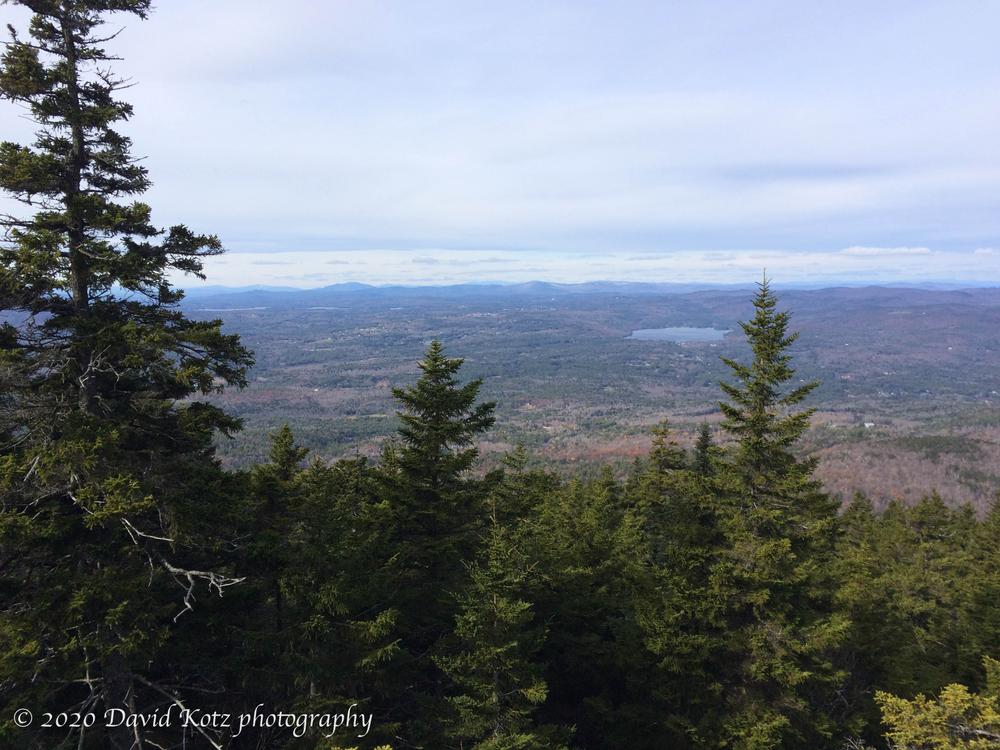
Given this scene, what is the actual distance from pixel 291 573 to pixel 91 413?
4.62 m

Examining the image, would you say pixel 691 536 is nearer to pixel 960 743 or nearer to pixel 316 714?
pixel 960 743

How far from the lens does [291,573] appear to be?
34.7 feet

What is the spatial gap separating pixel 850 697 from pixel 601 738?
11219 millimetres

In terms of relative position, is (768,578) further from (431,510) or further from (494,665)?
(431,510)

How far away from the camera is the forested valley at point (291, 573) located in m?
8.31

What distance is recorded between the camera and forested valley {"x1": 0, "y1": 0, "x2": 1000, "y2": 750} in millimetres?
8312

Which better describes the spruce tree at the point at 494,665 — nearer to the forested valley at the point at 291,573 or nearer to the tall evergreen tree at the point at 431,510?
the forested valley at the point at 291,573

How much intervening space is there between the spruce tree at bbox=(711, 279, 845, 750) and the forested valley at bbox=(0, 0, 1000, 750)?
0.07 m

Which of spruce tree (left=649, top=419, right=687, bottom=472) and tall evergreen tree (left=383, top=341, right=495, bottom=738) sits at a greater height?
tall evergreen tree (left=383, top=341, right=495, bottom=738)

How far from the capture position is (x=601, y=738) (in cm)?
1633

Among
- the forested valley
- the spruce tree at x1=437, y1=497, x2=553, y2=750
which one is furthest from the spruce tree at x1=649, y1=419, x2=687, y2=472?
the spruce tree at x1=437, y1=497, x2=553, y2=750

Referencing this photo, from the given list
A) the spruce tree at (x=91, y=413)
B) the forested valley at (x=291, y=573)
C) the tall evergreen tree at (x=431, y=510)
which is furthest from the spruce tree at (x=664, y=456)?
the spruce tree at (x=91, y=413)

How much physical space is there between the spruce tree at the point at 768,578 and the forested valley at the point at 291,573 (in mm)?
75

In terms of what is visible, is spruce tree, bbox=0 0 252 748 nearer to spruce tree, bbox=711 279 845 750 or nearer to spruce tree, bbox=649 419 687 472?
spruce tree, bbox=711 279 845 750
